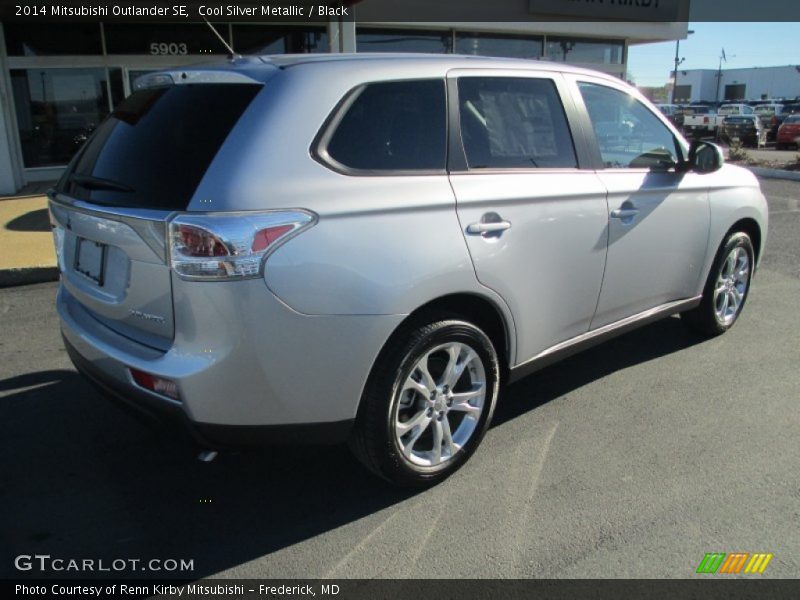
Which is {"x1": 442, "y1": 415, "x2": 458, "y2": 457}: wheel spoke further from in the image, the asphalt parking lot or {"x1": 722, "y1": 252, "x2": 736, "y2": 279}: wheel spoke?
{"x1": 722, "y1": 252, "x2": 736, "y2": 279}: wheel spoke

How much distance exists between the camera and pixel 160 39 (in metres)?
13.6

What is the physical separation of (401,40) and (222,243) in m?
14.1

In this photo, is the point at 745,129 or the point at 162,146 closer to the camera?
the point at 162,146

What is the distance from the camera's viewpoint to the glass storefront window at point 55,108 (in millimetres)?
13039

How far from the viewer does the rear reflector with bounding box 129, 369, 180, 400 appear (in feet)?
8.29

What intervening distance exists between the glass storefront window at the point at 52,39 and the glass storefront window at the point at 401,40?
5.36m

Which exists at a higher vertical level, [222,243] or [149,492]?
[222,243]

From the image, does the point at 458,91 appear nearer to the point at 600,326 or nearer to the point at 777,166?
the point at 600,326

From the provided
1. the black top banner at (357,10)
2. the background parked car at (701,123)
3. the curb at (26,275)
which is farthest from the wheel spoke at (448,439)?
the background parked car at (701,123)

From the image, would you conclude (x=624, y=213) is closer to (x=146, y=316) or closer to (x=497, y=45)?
(x=146, y=316)

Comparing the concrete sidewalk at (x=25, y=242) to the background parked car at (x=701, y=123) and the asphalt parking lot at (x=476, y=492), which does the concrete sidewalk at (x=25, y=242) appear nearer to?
the asphalt parking lot at (x=476, y=492)

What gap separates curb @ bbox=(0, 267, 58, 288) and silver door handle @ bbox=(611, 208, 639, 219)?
5495 millimetres

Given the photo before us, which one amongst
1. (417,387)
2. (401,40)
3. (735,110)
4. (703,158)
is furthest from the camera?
(735,110)

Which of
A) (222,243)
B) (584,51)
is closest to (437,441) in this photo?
(222,243)
